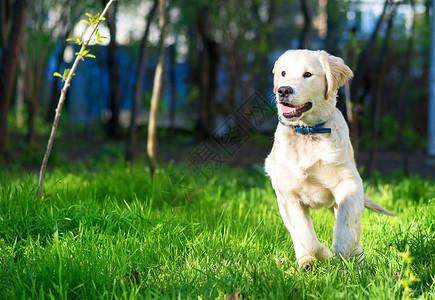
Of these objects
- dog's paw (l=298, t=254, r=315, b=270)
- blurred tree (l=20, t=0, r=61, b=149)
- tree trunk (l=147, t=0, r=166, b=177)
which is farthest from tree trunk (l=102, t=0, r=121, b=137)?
dog's paw (l=298, t=254, r=315, b=270)

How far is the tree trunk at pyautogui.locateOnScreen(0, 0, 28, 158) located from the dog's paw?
5268mm

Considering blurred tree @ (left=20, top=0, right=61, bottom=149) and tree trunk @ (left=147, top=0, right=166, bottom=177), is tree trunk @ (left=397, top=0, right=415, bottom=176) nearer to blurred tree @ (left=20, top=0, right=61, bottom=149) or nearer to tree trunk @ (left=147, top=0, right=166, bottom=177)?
tree trunk @ (left=147, top=0, right=166, bottom=177)

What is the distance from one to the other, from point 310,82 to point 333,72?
0.62 ft

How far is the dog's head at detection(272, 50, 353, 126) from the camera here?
2879mm

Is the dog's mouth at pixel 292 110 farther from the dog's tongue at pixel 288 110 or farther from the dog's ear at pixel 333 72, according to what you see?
the dog's ear at pixel 333 72

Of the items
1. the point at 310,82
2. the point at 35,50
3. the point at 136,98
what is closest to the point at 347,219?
the point at 310,82

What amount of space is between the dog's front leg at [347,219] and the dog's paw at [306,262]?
0.20m

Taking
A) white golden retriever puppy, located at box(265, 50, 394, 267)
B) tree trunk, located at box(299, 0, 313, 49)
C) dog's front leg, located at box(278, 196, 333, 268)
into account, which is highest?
tree trunk, located at box(299, 0, 313, 49)

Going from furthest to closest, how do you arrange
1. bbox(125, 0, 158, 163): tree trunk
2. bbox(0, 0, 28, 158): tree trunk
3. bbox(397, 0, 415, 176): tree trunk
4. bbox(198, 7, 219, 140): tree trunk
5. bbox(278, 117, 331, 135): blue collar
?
bbox(198, 7, 219, 140): tree trunk < bbox(397, 0, 415, 176): tree trunk < bbox(0, 0, 28, 158): tree trunk < bbox(125, 0, 158, 163): tree trunk < bbox(278, 117, 331, 135): blue collar

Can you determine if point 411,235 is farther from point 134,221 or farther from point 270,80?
point 270,80

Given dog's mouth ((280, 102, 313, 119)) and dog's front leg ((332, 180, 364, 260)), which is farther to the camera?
dog's mouth ((280, 102, 313, 119))

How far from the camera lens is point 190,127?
50.4ft

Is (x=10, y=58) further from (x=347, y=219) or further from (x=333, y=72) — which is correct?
(x=347, y=219)

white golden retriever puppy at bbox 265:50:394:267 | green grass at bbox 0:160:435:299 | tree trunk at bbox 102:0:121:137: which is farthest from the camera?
tree trunk at bbox 102:0:121:137
